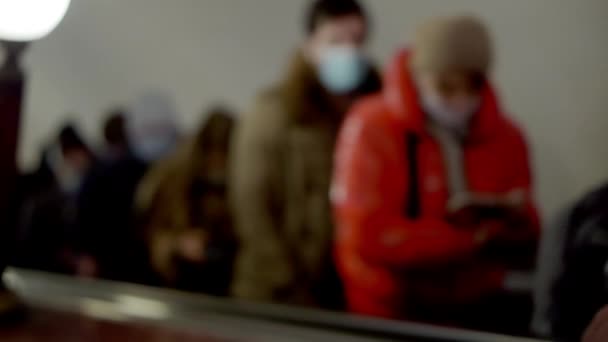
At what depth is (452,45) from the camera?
0.93 meters

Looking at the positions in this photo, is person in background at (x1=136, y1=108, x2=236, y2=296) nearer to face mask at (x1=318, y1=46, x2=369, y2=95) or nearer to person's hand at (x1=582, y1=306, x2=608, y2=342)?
face mask at (x1=318, y1=46, x2=369, y2=95)

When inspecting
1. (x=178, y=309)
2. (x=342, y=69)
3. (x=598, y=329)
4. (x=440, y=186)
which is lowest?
(x=178, y=309)

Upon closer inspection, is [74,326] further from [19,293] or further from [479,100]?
[479,100]

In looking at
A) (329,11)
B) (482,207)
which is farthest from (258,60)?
(482,207)

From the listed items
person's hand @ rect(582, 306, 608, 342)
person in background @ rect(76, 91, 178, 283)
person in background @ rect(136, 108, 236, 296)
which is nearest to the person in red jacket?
person's hand @ rect(582, 306, 608, 342)

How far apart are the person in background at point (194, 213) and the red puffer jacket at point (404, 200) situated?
19cm

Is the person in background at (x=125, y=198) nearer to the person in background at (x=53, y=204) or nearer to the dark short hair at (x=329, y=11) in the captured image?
the person in background at (x=53, y=204)

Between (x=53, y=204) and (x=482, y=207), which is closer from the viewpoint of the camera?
(x=482, y=207)

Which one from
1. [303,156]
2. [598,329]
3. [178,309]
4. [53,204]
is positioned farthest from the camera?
[53,204]

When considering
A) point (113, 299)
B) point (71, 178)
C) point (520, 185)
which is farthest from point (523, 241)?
point (71, 178)

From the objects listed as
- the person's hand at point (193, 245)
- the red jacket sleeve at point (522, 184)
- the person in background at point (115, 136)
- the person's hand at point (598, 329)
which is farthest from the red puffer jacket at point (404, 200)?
the person in background at point (115, 136)

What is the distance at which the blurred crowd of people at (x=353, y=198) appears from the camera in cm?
90

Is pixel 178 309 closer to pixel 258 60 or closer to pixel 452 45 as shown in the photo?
pixel 258 60

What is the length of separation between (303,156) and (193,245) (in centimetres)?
23
